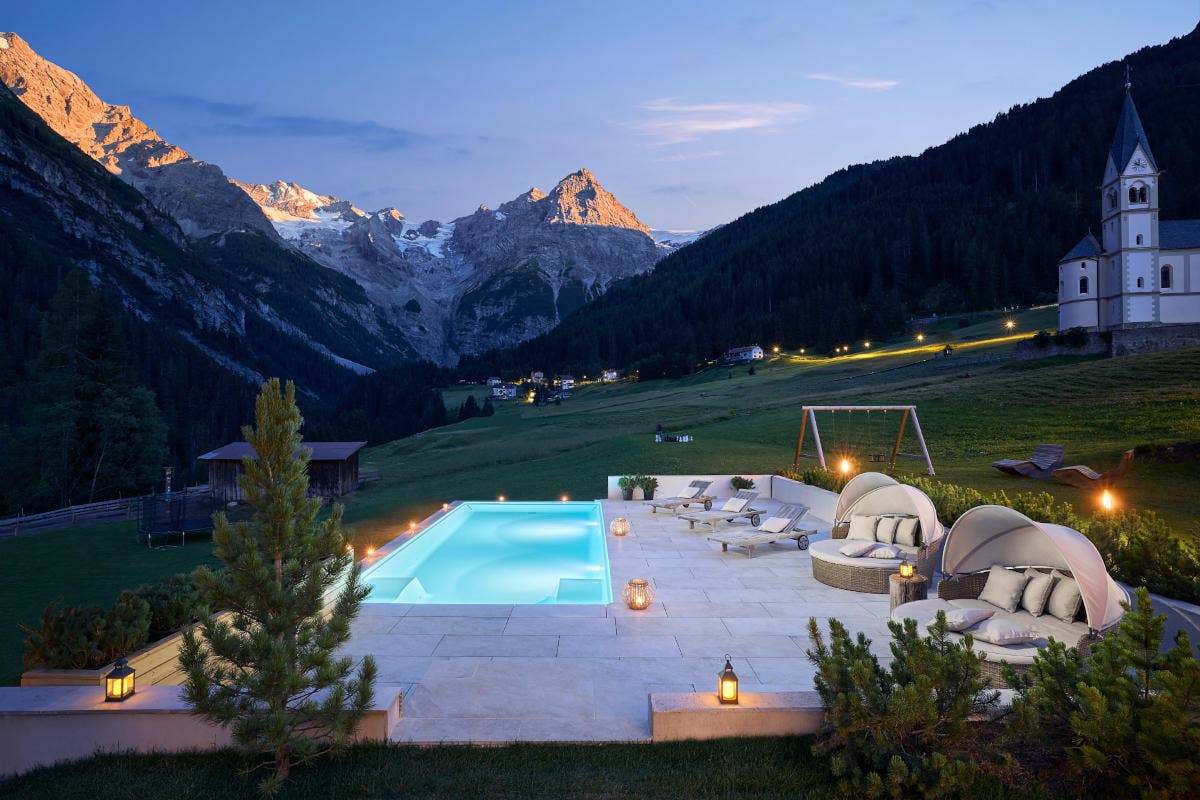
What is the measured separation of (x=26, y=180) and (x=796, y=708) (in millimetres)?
166284

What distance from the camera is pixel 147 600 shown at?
7.54m

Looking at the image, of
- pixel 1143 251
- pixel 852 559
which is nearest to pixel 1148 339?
pixel 1143 251

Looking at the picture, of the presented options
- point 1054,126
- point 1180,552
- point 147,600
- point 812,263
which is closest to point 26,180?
point 812,263

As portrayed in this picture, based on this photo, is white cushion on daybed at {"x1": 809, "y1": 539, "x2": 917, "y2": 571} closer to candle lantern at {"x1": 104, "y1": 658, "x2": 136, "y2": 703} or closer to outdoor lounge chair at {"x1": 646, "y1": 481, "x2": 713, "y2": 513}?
outdoor lounge chair at {"x1": 646, "y1": 481, "x2": 713, "y2": 513}

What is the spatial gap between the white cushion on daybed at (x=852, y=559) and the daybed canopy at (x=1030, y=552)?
130 centimetres

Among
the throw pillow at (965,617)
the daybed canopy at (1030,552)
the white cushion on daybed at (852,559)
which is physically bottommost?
the white cushion on daybed at (852,559)

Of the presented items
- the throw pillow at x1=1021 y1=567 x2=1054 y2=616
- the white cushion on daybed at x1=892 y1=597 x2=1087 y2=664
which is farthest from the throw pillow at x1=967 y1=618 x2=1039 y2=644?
the throw pillow at x1=1021 y1=567 x2=1054 y2=616

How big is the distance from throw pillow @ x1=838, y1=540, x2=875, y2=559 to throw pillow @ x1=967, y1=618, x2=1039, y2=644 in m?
3.79

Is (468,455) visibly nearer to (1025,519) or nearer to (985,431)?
(985,431)

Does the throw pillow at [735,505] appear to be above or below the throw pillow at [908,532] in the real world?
below

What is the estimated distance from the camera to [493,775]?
5070mm

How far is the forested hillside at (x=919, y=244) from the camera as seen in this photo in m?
90.0

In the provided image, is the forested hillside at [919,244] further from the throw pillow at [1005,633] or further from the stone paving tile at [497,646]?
the stone paving tile at [497,646]

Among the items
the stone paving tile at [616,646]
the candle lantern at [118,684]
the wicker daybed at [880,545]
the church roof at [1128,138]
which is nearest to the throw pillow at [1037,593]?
the wicker daybed at [880,545]
